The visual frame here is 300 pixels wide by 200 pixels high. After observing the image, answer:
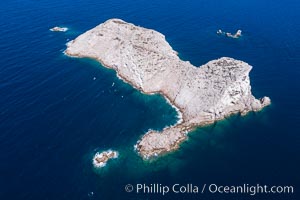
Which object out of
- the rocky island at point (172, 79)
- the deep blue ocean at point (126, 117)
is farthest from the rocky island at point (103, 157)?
the rocky island at point (172, 79)

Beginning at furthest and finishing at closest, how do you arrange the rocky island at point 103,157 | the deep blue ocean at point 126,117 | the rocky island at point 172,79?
the rocky island at point 172,79 < the rocky island at point 103,157 < the deep blue ocean at point 126,117

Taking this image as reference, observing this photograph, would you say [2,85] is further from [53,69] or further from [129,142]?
[129,142]

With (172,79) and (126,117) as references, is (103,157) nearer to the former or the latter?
(126,117)

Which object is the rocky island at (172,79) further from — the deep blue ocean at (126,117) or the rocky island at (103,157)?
the rocky island at (103,157)

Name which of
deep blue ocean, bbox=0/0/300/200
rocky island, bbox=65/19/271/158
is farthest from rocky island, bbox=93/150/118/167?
rocky island, bbox=65/19/271/158

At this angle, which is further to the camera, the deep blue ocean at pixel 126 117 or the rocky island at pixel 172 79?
the rocky island at pixel 172 79

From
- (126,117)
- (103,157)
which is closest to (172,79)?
(126,117)

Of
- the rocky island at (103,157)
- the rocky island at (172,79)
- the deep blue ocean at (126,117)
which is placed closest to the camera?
the deep blue ocean at (126,117)
